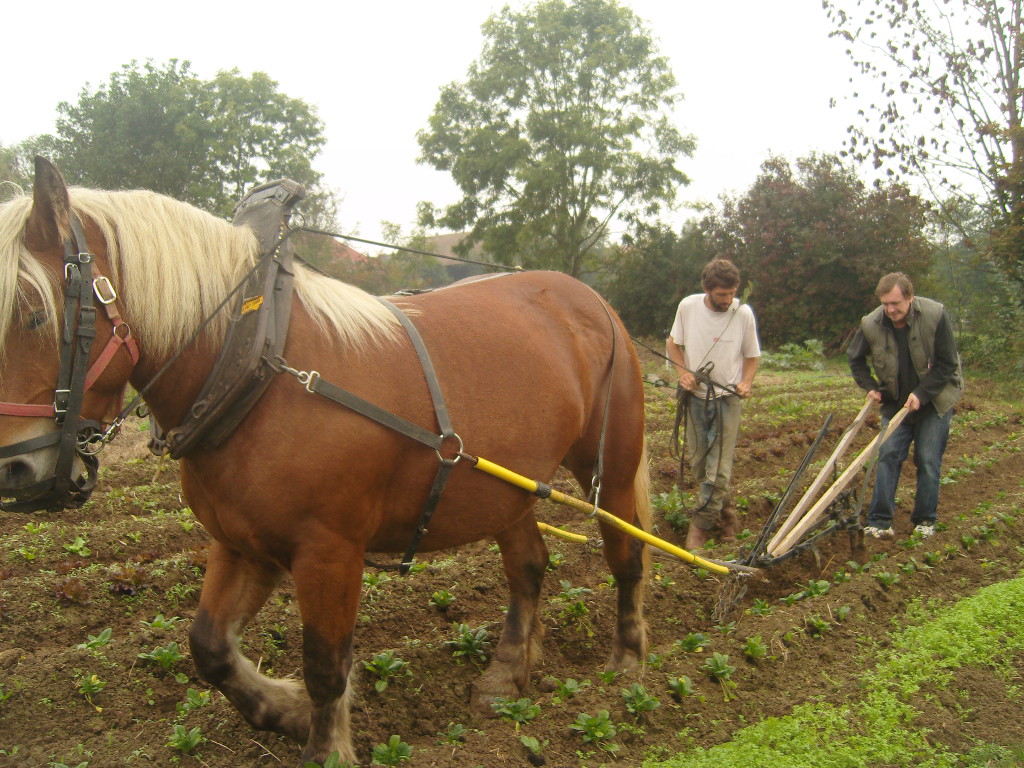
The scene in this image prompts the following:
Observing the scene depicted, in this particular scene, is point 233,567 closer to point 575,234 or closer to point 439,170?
point 575,234

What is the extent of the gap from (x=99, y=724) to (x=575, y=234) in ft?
93.1

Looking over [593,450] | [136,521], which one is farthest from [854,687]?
[136,521]

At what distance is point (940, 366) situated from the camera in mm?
5742

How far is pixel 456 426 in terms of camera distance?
2859 mm

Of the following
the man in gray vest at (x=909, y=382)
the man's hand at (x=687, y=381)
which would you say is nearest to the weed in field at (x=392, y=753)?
the man's hand at (x=687, y=381)

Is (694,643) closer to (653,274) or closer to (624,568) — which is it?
(624,568)

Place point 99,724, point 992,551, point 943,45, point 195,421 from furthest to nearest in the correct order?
1. point 943,45
2. point 992,551
3. point 99,724
4. point 195,421

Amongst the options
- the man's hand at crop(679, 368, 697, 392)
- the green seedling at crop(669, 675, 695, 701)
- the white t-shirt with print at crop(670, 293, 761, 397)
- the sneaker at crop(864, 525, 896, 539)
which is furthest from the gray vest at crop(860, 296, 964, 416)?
the green seedling at crop(669, 675, 695, 701)

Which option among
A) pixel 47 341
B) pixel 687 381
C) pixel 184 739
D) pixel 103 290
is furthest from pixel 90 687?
pixel 687 381

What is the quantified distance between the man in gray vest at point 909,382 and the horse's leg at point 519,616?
3166mm

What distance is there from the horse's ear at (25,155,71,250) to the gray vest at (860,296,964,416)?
5172 mm

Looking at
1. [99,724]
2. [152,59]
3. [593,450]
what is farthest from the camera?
[152,59]

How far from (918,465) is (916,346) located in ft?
3.08

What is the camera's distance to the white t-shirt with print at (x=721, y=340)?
5746 mm
